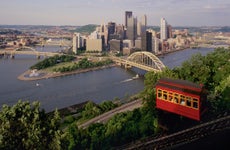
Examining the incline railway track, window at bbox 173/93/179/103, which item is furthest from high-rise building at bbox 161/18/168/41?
the incline railway track

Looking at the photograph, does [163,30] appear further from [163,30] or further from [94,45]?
[94,45]

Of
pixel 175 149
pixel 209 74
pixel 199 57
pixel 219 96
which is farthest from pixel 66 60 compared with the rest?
pixel 175 149

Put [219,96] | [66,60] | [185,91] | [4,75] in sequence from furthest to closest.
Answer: [66,60]
[4,75]
[219,96]
[185,91]

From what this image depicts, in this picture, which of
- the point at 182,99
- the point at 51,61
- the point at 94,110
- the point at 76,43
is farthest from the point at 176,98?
the point at 76,43

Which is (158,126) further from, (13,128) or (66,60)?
(66,60)

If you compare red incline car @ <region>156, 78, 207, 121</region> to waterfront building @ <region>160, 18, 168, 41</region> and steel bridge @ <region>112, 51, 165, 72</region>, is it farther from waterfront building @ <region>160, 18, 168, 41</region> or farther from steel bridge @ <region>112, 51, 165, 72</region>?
waterfront building @ <region>160, 18, 168, 41</region>

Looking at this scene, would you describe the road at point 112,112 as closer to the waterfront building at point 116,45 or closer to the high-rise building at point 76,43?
the high-rise building at point 76,43
